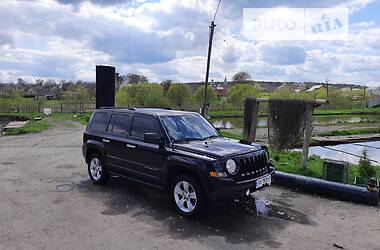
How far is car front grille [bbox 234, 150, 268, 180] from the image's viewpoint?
5.84 metres

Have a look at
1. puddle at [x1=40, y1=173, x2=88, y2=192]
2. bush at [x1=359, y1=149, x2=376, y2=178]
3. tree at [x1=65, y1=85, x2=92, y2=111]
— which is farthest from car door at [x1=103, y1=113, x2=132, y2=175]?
tree at [x1=65, y1=85, x2=92, y2=111]

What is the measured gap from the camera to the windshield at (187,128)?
21.7 feet

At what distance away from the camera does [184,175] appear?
6102mm

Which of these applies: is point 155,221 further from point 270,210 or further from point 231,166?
point 270,210

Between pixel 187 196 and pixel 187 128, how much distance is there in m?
1.43

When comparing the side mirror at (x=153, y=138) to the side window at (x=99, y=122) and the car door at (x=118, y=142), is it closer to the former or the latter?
the car door at (x=118, y=142)

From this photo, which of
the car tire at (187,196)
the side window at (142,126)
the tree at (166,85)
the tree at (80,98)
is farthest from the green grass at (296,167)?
the tree at (166,85)

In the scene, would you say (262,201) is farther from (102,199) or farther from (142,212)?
(102,199)

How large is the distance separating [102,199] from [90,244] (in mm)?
2191

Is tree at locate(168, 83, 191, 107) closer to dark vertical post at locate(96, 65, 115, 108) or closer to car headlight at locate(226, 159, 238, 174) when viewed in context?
dark vertical post at locate(96, 65, 115, 108)

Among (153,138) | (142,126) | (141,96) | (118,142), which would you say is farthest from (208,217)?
(141,96)

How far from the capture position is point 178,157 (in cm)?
610

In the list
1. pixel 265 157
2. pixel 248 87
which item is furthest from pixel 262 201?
pixel 248 87

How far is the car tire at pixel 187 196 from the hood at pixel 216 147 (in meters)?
0.50
